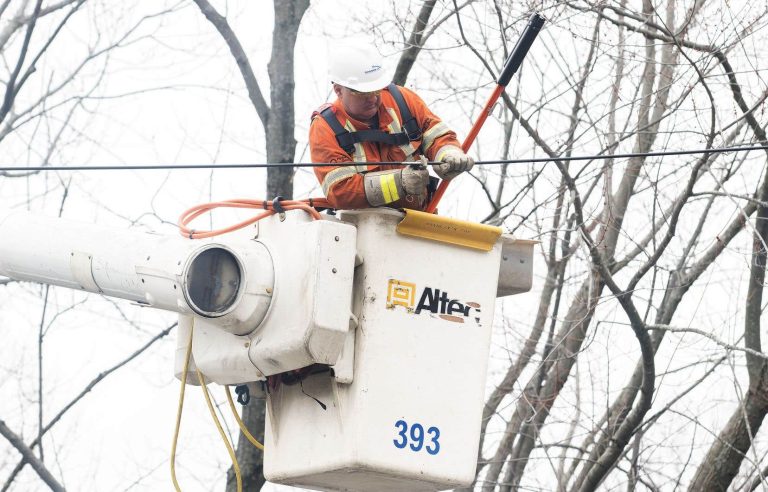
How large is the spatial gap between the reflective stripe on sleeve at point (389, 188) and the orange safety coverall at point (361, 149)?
0.26 feet

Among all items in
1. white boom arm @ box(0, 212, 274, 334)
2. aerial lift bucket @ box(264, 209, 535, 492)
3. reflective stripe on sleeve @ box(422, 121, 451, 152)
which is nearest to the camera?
white boom arm @ box(0, 212, 274, 334)

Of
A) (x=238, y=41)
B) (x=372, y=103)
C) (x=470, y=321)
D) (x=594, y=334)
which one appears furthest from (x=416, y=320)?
(x=238, y=41)

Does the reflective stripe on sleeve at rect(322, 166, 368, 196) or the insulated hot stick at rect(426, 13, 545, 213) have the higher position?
the insulated hot stick at rect(426, 13, 545, 213)

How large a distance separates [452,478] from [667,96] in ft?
12.5

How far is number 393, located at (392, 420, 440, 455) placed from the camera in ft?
16.3

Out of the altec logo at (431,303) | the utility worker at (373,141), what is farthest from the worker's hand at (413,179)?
the altec logo at (431,303)

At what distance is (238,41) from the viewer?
7.90 m

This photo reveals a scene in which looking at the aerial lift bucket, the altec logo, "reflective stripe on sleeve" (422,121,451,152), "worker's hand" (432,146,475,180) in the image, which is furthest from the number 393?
"reflective stripe on sleeve" (422,121,451,152)

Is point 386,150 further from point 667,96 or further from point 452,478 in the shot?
point 667,96

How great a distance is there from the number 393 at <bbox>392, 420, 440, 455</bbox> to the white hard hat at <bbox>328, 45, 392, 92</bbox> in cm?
131

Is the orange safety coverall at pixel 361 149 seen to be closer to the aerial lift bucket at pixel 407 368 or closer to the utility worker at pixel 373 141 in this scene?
the utility worker at pixel 373 141

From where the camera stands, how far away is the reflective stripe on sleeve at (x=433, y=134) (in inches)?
219

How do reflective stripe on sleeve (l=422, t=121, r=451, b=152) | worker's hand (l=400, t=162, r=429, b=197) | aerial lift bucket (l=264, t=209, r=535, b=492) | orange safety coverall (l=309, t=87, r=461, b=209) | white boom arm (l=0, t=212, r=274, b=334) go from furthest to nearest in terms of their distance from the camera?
1. reflective stripe on sleeve (l=422, t=121, r=451, b=152)
2. orange safety coverall (l=309, t=87, r=461, b=209)
3. worker's hand (l=400, t=162, r=429, b=197)
4. aerial lift bucket (l=264, t=209, r=535, b=492)
5. white boom arm (l=0, t=212, r=274, b=334)

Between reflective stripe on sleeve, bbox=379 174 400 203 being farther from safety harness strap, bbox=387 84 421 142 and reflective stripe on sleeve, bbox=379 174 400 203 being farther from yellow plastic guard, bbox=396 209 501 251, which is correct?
safety harness strap, bbox=387 84 421 142
